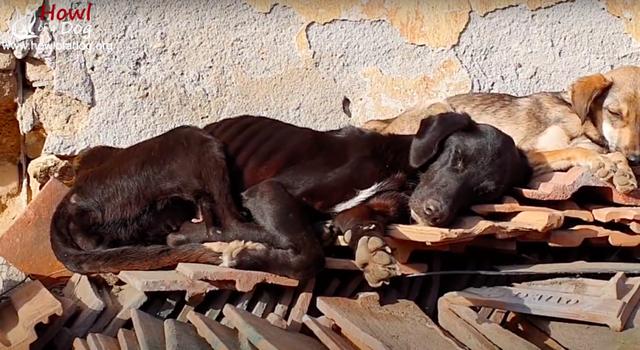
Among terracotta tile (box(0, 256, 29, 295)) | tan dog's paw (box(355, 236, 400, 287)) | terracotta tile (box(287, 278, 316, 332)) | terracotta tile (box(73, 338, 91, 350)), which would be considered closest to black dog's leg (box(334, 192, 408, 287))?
tan dog's paw (box(355, 236, 400, 287))

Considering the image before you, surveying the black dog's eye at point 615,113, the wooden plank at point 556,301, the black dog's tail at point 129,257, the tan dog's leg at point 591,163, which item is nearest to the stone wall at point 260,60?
the black dog's eye at point 615,113

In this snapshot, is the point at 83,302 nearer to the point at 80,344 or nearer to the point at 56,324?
the point at 56,324

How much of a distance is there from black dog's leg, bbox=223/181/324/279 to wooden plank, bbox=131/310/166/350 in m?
0.41

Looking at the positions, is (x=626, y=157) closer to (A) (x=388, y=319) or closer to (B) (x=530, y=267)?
(B) (x=530, y=267)

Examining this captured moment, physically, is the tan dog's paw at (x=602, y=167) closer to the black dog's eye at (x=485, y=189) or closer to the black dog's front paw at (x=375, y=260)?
the black dog's eye at (x=485, y=189)

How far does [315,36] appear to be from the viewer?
17.3ft

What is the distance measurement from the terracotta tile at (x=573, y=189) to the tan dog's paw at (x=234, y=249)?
1.26m

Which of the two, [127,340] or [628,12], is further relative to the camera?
[628,12]

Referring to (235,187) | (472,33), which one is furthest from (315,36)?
(235,187)

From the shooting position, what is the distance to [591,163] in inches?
171

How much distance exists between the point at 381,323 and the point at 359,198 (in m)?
0.79

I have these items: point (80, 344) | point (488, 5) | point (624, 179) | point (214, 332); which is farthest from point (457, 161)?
point (80, 344)

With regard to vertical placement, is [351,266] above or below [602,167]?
below

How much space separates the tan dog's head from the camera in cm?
474
